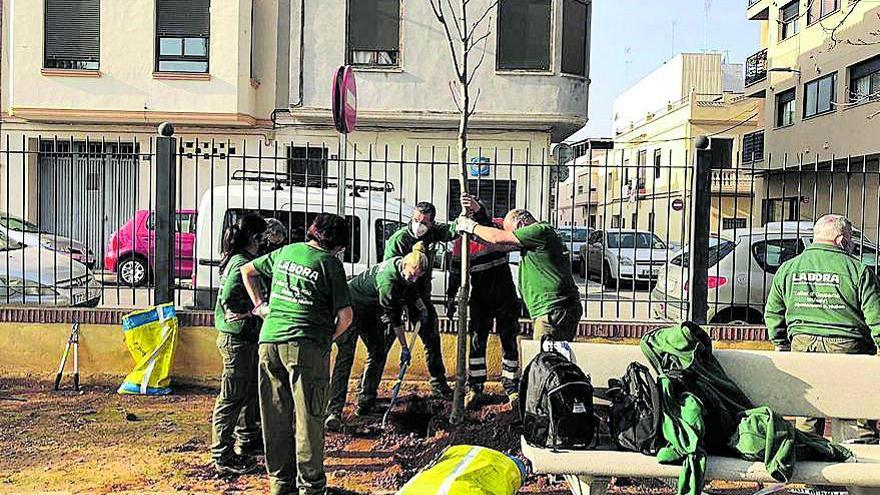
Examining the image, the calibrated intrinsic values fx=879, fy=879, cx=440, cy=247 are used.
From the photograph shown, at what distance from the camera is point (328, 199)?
31.8 ft

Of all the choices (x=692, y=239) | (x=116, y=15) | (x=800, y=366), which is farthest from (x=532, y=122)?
(x=800, y=366)

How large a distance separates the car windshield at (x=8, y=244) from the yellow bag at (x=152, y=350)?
257 cm

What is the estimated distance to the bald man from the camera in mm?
5676

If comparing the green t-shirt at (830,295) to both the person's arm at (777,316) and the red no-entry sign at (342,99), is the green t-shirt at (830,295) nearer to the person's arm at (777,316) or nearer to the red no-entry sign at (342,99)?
the person's arm at (777,316)

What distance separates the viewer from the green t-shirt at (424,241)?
7.11 meters

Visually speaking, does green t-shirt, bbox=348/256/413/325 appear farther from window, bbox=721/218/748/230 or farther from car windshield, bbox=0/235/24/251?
car windshield, bbox=0/235/24/251

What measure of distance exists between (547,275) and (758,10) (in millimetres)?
32951

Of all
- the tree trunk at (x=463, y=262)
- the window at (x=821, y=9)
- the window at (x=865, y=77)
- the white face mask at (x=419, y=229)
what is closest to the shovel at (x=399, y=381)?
the tree trunk at (x=463, y=262)

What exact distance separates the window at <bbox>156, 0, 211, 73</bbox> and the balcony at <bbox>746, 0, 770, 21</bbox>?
23830mm

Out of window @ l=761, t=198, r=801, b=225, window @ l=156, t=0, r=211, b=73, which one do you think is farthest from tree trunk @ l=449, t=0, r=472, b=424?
window @ l=156, t=0, r=211, b=73

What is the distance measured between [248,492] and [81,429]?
2.06 metres

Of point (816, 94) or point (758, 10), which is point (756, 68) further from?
point (816, 94)

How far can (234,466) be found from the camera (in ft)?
19.2

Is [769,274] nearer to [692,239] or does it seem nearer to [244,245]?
[692,239]
